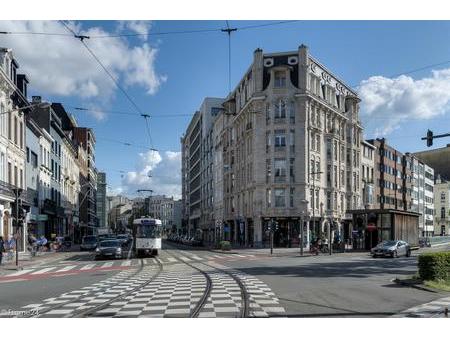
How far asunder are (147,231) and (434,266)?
23.3 metres

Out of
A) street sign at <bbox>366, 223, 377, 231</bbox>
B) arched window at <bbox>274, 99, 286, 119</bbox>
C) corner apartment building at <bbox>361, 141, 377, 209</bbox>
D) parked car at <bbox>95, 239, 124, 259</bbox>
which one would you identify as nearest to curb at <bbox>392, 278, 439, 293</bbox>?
parked car at <bbox>95, 239, 124, 259</bbox>

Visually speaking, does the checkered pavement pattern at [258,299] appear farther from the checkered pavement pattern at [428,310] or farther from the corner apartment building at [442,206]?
the corner apartment building at [442,206]

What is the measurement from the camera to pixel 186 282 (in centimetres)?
1780

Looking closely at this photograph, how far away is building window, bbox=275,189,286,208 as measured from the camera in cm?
6141

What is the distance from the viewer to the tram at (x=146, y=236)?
123 feet

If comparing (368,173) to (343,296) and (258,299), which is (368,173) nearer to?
(343,296)

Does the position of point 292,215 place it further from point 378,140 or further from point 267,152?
point 378,140

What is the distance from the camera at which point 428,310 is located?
11680 mm

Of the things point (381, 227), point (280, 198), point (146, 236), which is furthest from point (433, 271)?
point (280, 198)

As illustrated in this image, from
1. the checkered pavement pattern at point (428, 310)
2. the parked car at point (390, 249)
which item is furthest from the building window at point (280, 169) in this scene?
the checkered pavement pattern at point (428, 310)

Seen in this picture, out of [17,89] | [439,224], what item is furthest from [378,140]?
[17,89]

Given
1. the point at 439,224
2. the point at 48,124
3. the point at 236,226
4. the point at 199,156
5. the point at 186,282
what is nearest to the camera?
the point at 186,282

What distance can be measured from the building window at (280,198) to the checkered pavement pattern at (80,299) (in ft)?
143

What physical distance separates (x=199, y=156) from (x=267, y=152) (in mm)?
50324
